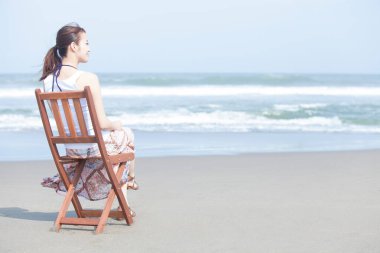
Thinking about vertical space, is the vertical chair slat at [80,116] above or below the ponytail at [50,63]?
below

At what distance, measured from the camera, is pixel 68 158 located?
454 cm

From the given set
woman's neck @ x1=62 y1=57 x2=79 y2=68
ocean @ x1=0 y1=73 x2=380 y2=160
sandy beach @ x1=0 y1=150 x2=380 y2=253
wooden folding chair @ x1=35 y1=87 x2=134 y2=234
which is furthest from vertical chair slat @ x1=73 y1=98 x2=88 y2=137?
ocean @ x1=0 y1=73 x2=380 y2=160

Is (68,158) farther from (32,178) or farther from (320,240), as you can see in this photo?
(32,178)

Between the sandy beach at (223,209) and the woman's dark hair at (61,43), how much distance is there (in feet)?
3.29

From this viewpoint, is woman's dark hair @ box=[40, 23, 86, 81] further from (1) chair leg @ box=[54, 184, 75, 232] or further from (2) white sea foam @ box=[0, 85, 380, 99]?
(2) white sea foam @ box=[0, 85, 380, 99]

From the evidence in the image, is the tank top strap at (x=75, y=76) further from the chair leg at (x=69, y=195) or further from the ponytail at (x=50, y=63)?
the chair leg at (x=69, y=195)

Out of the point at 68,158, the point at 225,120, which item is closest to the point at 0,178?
the point at 68,158

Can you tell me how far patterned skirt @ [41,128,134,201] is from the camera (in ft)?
15.0

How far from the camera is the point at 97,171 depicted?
469 centimetres

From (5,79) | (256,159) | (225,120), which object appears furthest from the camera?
(5,79)

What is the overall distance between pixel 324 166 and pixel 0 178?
125 inches

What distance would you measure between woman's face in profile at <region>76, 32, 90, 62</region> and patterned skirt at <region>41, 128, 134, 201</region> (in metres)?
0.48

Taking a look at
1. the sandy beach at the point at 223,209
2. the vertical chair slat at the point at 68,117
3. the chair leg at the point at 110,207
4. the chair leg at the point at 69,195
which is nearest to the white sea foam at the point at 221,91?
the sandy beach at the point at 223,209

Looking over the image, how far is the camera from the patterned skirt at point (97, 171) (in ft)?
15.0
